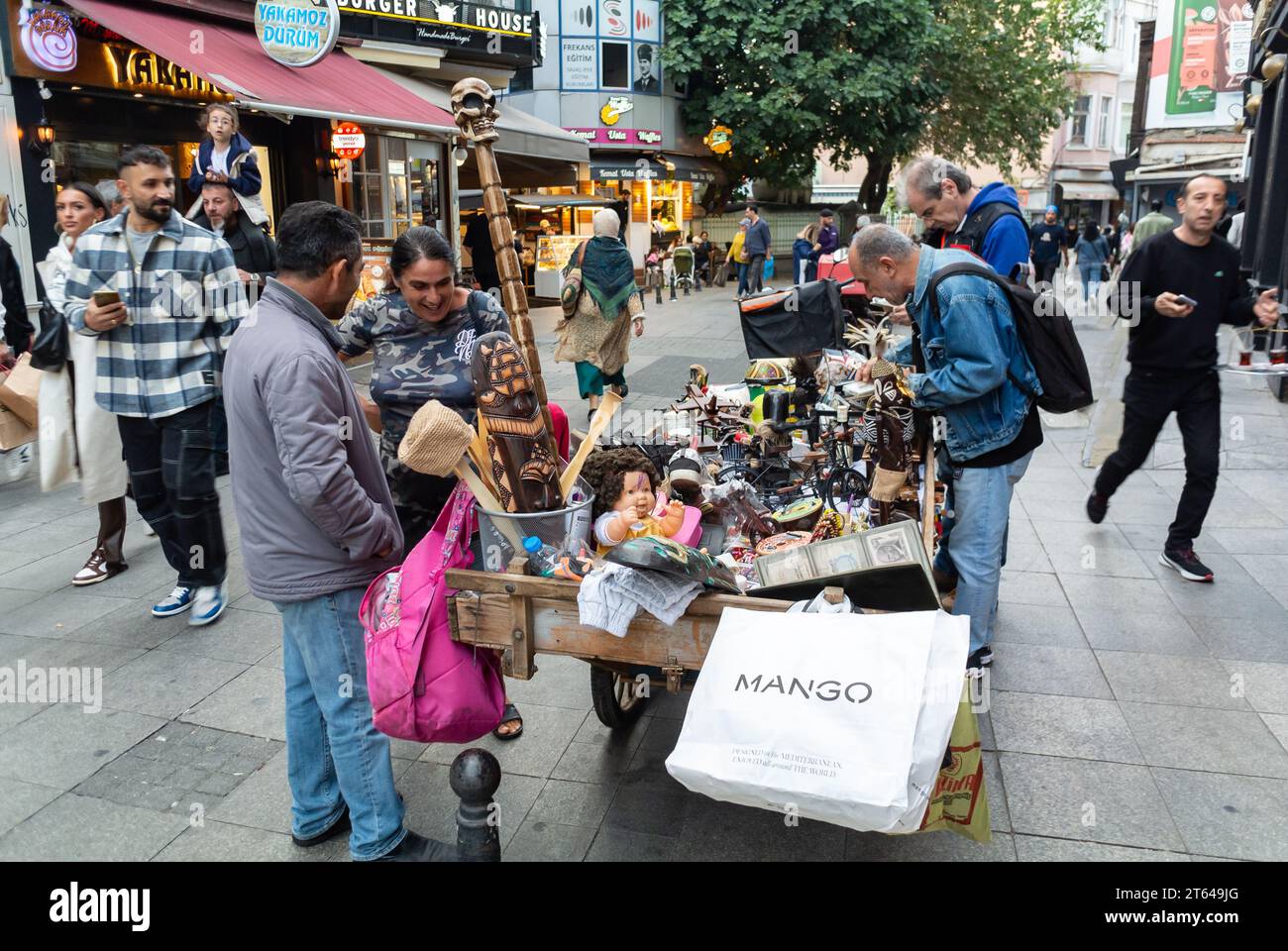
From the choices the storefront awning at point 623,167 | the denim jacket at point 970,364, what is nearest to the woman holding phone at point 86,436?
the denim jacket at point 970,364

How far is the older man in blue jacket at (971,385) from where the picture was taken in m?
3.48

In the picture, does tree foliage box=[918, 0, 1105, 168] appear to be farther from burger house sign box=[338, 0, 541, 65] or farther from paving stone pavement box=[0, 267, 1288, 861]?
paving stone pavement box=[0, 267, 1288, 861]

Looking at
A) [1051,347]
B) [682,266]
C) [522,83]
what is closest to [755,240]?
[682,266]

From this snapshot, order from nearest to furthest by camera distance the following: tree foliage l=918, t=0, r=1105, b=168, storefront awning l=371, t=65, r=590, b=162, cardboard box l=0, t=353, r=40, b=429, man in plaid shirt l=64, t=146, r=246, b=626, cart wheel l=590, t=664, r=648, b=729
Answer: cart wheel l=590, t=664, r=648, b=729, man in plaid shirt l=64, t=146, r=246, b=626, cardboard box l=0, t=353, r=40, b=429, storefront awning l=371, t=65, r=590, b=162, tree foliage l=918, t=0, r=1105, b=168

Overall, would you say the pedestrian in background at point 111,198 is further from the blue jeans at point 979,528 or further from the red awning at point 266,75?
the blue jeans at point 979,528

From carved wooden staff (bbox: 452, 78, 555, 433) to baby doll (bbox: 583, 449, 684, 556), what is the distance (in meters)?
0.24

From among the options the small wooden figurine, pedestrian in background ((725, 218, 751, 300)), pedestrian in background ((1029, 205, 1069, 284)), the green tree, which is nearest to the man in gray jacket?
the small wooden figurine

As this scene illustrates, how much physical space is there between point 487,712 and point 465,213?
18091 mm

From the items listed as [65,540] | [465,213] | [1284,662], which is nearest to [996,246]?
[1284,662]

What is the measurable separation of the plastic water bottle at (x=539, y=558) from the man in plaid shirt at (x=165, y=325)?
2.64m

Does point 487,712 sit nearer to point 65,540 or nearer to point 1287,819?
point 1287,819

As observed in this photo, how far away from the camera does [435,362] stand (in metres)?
3.54

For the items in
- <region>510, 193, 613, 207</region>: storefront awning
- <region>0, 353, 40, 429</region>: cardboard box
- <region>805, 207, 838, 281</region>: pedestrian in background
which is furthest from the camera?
<region>510, 193, 613, 207</region>: storefront awning

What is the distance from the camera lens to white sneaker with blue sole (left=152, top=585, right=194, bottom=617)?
4840 millimetres
